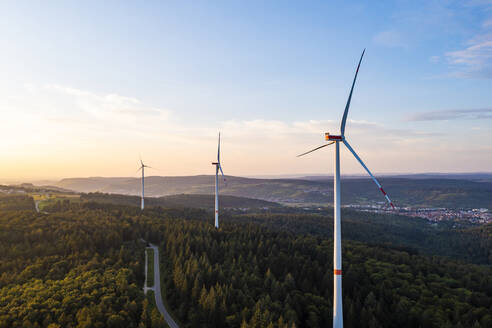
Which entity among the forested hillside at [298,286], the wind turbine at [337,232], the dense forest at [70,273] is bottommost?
the forested hillside at [298,286]

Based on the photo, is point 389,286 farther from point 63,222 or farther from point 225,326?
point 63,222

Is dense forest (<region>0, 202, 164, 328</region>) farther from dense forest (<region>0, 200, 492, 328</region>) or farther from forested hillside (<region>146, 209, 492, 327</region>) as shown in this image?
forested hillside (<region>146, 209, 492, 327</region>)

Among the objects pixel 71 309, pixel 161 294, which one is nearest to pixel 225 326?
pixel 161 294

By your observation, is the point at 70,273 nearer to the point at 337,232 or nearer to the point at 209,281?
the point at 209,281

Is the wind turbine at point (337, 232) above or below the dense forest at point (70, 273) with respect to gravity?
above

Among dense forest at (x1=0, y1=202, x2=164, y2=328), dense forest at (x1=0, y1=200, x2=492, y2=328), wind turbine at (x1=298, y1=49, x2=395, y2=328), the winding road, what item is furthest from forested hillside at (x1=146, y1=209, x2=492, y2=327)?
wind turbine at (x1=298, y1=49, x2=395, y2=328)

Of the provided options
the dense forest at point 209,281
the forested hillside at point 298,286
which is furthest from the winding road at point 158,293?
the forested hillside at point 298,286

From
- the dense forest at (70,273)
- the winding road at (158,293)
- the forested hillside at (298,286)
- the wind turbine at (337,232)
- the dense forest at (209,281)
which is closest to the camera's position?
the wind turbine at (337,232)

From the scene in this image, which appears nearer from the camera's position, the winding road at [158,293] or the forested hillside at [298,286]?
the winding road at [158,293]

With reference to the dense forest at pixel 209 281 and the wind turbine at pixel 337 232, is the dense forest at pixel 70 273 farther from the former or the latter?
the wind turbine at pixel 337 232
